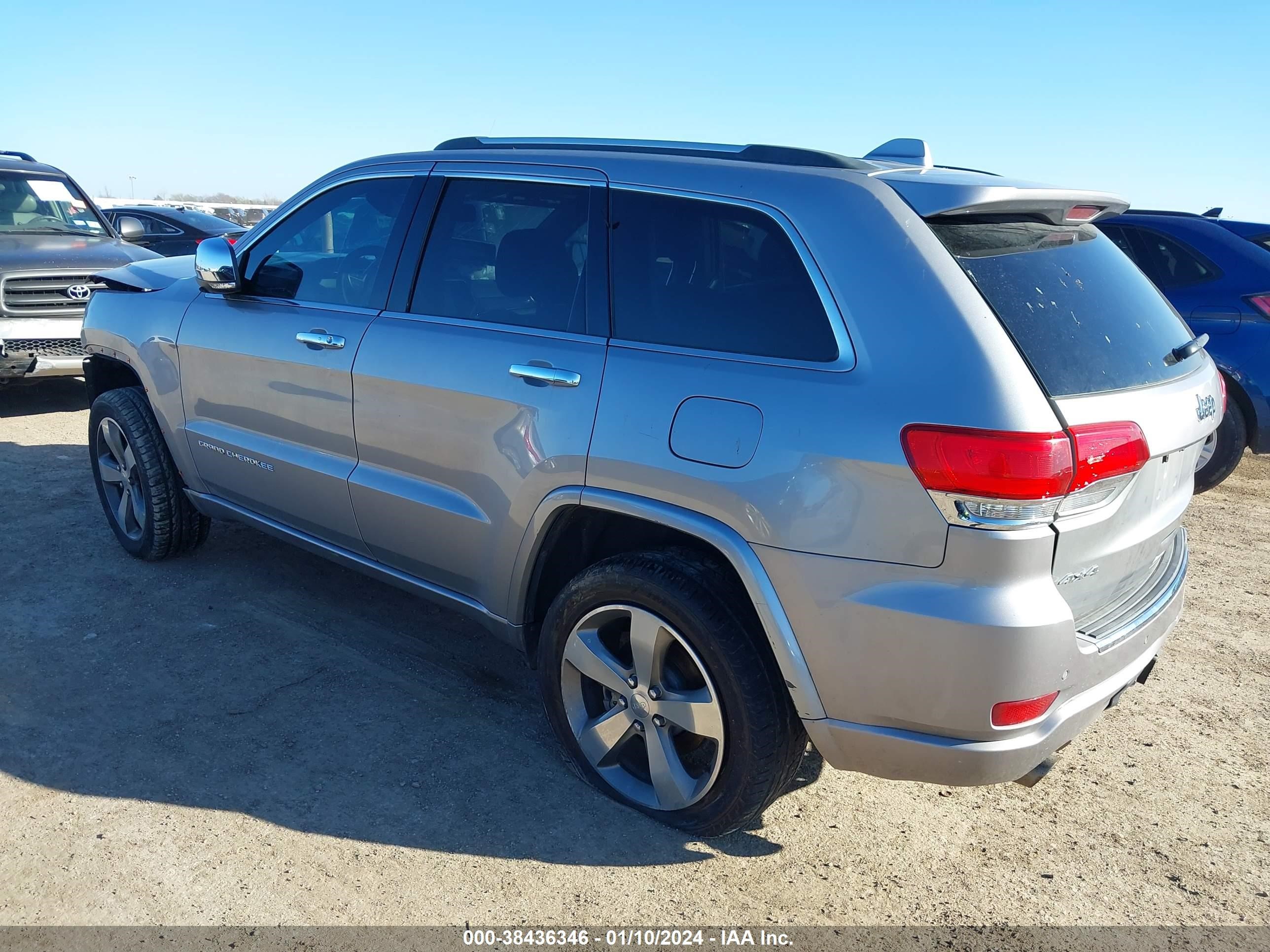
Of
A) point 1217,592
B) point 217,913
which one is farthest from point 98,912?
point 1217,592

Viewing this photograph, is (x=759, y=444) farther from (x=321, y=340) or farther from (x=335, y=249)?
(x=335, y=249)

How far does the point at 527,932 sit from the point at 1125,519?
1.82m

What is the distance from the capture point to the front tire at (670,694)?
264 cm

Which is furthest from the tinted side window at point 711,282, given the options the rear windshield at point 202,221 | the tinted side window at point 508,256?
the rear windshield at point 202,221

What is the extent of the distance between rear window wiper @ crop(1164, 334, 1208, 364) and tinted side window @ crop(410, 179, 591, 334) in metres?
1.65

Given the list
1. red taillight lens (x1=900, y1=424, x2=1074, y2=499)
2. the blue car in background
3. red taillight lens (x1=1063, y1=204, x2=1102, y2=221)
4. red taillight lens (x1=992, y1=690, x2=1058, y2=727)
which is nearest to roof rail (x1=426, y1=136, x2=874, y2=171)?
red taillight lens (x1=1063, y1=204, x2=1102, y2=221)

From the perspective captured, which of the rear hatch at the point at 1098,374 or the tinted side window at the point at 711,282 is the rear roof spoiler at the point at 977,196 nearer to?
the rear hatch at the point at 1098,374

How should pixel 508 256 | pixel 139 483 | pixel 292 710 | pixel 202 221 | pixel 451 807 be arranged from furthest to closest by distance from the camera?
pixel 202 221 → pixel 139 483 → pixel 292 710 → pixel 508 256 → pixel 451 807

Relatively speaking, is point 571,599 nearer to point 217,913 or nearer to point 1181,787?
point 217,913

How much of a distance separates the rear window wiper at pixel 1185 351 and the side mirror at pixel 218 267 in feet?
11.1

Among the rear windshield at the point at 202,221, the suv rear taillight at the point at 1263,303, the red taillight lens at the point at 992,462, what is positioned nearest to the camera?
the red taillight lens at the point at 992,462

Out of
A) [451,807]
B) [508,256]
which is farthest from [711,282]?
[451,807]

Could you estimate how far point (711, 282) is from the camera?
9.09ft

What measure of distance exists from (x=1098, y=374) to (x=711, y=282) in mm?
1016
